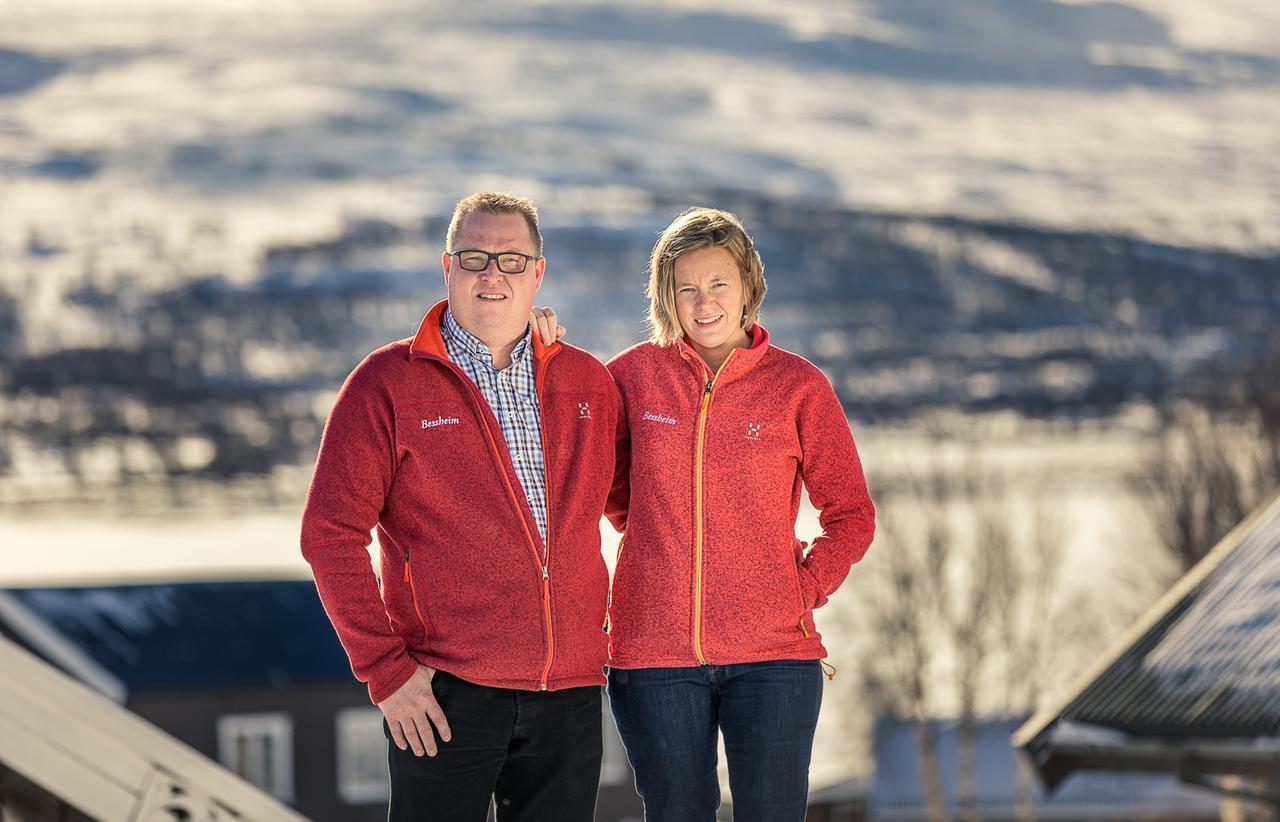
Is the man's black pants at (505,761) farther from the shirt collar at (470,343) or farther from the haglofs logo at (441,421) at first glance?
the shirt collar at (470,343)

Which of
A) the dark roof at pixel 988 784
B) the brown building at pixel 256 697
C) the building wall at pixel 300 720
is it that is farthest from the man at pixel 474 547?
the dark roof at pixel 988 784

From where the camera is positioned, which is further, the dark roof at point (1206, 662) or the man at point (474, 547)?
the dark roof at point (1206, 662)

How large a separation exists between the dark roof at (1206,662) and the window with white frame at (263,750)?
24.1 meters

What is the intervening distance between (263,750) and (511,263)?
31030mm

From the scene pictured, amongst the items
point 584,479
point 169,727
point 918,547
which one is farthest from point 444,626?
point 918,547

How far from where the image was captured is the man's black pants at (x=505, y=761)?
4.78 meters

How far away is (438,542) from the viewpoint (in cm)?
483

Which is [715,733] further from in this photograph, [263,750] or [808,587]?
[263,750]

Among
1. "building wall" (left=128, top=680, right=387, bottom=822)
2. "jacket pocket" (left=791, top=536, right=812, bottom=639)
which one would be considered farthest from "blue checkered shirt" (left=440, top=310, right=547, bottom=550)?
"building wall" (left=128, top=680, right=387, bottom=822)

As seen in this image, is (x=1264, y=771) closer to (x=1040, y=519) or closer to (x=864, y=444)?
(x=1040, y=519)

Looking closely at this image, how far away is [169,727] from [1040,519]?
23.6 meters

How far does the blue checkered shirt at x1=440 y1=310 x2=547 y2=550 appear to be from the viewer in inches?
194

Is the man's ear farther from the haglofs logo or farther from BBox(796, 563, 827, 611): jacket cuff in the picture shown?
BBox(796, 563, 827, 611): jacket cuff

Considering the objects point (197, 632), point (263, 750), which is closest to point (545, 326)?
point (263, 750)
